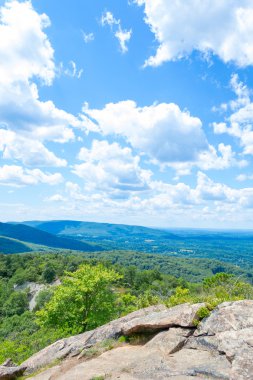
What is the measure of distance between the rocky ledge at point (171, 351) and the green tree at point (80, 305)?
1404 cm

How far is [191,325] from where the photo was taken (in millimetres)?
20609

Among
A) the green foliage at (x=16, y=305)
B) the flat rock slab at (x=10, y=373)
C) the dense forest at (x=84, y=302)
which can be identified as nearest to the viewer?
the flat rock slab at (x=10, y=373)

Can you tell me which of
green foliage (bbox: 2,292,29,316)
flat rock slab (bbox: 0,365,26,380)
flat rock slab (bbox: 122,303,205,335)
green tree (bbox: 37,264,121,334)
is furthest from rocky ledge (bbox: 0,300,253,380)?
green foliage (bbox: 2,292,29,316)

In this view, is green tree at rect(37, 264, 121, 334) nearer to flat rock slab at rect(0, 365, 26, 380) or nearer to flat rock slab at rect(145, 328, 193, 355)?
flat rock slab at rect(0, 365, 26, 380)

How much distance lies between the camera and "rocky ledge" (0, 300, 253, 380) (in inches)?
624

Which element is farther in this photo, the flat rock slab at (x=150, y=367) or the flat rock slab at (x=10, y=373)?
the flat rock slab at (x=10, y=373)

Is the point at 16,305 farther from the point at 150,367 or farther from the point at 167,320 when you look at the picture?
the point at 150,367

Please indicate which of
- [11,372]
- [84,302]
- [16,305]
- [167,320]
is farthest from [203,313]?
[16,305]

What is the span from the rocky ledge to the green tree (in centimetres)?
1404

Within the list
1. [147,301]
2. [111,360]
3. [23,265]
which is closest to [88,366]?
[111,360]

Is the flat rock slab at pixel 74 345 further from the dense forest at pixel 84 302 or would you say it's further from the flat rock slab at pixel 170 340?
the dense forest at pixel 84 302

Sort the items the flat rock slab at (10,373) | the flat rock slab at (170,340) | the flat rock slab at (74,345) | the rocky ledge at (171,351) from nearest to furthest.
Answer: the rocky ledge at (171,351)
the flat rock slab at (170,340)
the flat rock slab at (10,373)
the flat rock slab at (74,345)

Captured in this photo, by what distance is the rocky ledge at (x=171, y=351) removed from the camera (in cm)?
1586

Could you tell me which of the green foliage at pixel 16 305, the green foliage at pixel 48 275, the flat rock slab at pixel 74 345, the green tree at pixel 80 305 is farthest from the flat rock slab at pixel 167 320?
the green foliage at pixel 48 275
